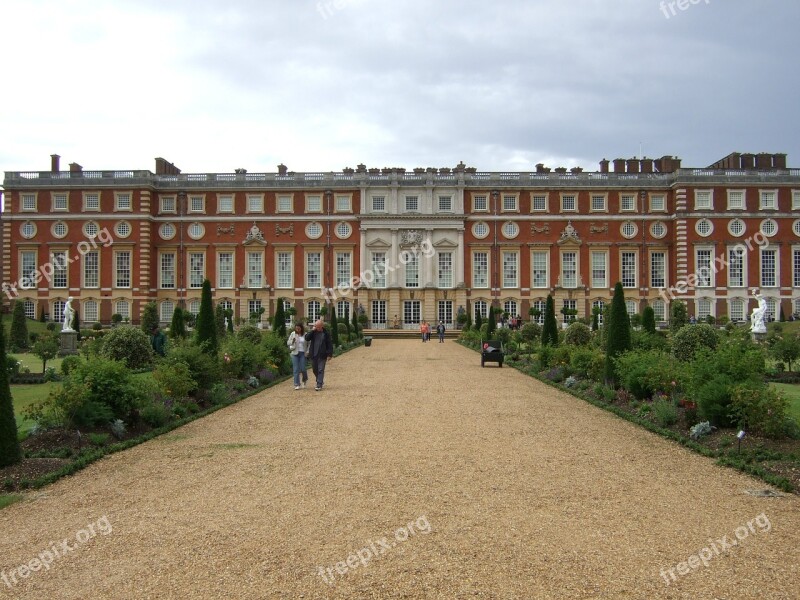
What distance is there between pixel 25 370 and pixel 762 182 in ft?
135

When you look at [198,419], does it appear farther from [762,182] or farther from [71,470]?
[762,182]

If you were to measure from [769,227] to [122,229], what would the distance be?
3962 centimetres

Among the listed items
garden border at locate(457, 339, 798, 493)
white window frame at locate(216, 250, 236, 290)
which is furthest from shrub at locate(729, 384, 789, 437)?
white window frame at locate(216, 250, 236, 290)

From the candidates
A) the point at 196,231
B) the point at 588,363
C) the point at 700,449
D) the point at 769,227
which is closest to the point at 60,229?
the point at 196,231

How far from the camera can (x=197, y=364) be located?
467 inches

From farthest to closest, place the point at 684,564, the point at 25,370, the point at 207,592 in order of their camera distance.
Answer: the point at 25,370 → the point at 684,564 → the point at 207,592

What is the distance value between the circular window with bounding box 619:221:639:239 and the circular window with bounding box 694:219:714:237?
352 centimetres

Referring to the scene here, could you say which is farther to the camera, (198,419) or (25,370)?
(25,370)

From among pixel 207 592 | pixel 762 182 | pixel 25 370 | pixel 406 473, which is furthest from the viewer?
pixel 762 182

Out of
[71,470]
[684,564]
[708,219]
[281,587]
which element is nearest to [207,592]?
[281,587]

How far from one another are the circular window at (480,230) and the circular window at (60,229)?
25342 millimetres

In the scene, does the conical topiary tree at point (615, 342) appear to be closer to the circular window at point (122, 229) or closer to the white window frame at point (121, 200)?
the circular window at point (122, 229)

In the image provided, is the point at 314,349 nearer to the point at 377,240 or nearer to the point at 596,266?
the point at 377,240

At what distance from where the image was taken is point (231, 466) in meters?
7.45
